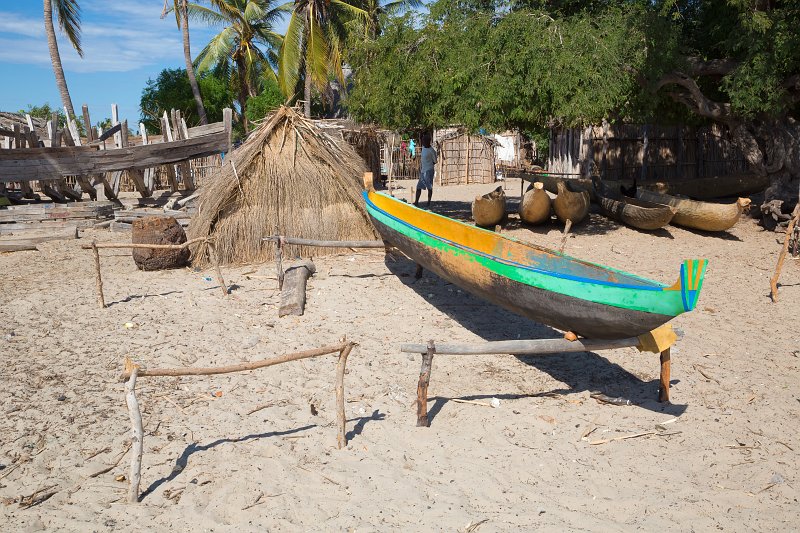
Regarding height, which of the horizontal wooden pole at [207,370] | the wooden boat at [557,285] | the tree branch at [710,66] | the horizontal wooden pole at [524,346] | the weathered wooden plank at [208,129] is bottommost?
the horizontal wooden pole at [524,346]

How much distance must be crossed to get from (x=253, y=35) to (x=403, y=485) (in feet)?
83.2

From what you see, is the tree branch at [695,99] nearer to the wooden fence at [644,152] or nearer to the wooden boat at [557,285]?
the wooden fence at [644,152]

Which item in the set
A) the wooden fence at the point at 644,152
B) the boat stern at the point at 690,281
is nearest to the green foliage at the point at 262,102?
the wooden fence at the point at 644,152

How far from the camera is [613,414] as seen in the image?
4441 mm

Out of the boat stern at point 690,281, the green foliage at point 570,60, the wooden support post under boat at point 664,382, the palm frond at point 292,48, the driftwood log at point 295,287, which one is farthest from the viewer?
the palm frond at point 292,48

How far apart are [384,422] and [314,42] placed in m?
17.0

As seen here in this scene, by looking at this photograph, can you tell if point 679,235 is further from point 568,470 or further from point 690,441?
point 568,470

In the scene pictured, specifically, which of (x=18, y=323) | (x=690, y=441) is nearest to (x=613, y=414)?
(x=690, y=441)

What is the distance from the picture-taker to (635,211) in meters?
10.1

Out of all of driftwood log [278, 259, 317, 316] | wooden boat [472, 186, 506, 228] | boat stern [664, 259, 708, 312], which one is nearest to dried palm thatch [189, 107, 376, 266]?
driftwood log [278, 259, 317, 316]

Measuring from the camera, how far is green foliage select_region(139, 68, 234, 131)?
1055 inches

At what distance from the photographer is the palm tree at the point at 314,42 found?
746 inches

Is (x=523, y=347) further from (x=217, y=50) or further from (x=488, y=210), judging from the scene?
(x=217, y=50)

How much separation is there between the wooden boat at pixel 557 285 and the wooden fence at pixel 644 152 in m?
8.75
